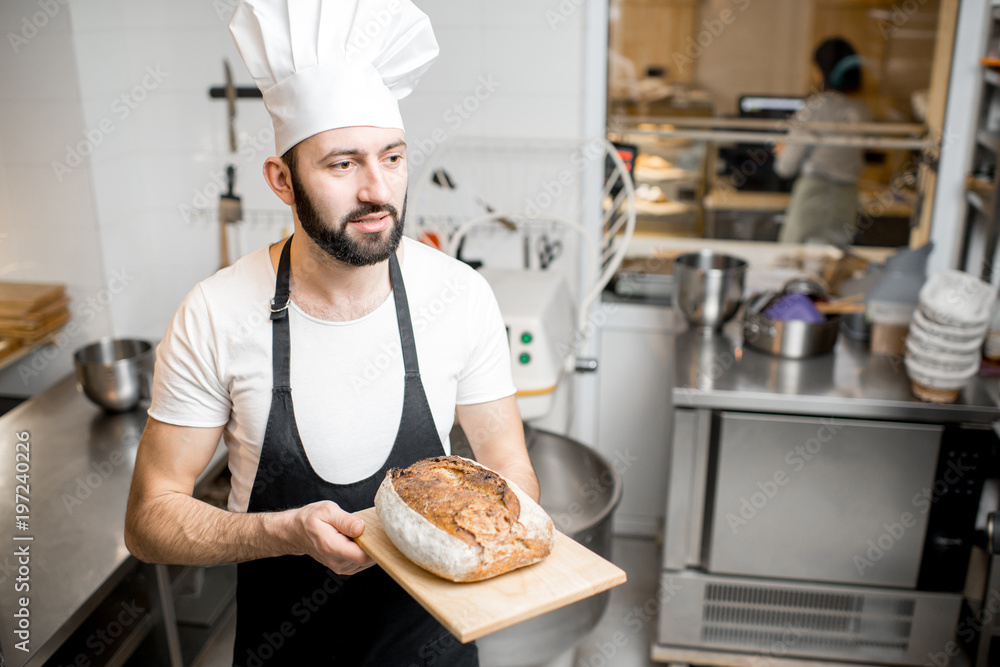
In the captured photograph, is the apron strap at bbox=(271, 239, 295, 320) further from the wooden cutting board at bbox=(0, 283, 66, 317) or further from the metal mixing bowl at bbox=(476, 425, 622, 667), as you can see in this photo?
the wooden cutting board at bbox=(0, 283, 66, 317)

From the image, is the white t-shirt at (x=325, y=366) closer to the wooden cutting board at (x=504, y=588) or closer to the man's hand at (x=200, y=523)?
the man's hand at (x=200, y=523)

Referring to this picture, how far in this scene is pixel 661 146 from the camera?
8.85 ft

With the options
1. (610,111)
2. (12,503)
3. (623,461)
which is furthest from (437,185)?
(12,503)

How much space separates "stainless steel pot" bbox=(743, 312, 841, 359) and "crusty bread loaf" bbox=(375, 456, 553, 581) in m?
1.36

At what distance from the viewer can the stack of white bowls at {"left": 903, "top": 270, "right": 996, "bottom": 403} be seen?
1951mm

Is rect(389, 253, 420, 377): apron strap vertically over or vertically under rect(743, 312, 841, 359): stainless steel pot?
over

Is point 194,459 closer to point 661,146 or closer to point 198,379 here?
point 198,379

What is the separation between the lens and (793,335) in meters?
2.24

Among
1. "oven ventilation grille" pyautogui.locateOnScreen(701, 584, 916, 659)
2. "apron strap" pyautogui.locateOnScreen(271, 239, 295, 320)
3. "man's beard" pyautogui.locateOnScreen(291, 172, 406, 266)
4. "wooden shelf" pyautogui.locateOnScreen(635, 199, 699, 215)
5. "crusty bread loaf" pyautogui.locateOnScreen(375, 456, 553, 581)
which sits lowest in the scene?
"oven ventilation grille" pyautogui.locateOnScreen(701, 584, 916, 659)

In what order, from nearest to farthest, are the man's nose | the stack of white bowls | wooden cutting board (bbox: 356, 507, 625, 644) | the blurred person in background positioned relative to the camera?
wooden cutting board (bbox: 356, 507, 625, 644) → the man's nose → the stack of white bowls → the blurred person in background

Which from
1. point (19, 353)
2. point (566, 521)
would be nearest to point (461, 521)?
point (566, 521)

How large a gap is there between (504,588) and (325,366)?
46 centimetres

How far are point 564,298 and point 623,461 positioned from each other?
0.96m

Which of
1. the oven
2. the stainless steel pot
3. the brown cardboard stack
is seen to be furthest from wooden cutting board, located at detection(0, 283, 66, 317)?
the stainless steel pot
